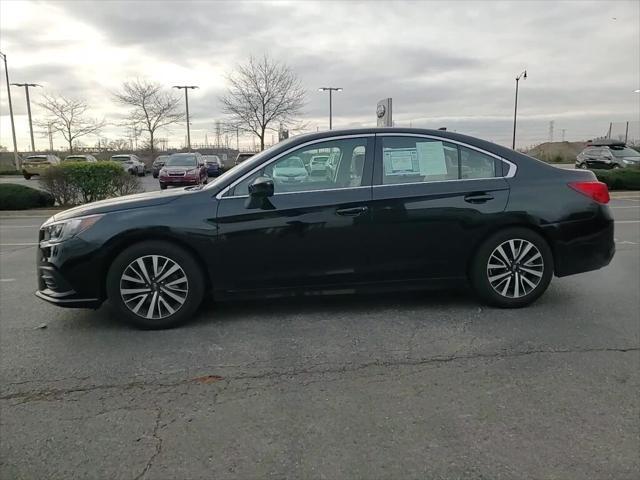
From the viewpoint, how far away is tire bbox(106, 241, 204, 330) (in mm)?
4129

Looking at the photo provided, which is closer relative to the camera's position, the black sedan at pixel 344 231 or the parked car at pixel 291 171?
the black sedan at pixel 344 231

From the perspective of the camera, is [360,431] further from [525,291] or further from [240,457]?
[525,291]

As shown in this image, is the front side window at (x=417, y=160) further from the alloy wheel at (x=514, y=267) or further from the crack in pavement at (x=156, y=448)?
the crack in pavement at (x=156, y=448)

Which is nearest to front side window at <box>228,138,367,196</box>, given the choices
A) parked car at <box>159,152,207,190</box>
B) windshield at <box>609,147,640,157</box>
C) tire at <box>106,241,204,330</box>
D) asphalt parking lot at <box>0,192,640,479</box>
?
tire at <box>106,241,204,330</box>

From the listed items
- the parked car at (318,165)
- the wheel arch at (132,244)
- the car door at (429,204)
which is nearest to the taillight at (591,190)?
the car door at (429,204)

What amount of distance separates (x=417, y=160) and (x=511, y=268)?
128 centimetres

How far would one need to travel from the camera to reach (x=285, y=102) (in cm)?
Answer: 3578

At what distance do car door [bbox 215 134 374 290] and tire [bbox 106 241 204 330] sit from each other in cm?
28

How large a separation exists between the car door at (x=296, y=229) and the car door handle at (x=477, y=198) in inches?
35.2

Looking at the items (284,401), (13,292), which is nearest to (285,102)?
(13,292)

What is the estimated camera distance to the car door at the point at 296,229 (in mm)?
4195

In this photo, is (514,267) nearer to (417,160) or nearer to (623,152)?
(417,160)

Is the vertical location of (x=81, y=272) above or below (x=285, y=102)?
below

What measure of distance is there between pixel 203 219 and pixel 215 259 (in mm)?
343
